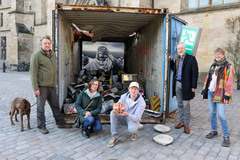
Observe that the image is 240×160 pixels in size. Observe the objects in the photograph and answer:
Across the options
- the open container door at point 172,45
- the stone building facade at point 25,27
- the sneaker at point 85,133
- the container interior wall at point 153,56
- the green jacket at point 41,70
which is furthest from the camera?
the stone building facade at point 25,27

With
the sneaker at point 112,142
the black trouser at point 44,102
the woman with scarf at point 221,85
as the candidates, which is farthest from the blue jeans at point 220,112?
the black trouser at point 44,102

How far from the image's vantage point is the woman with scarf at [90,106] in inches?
160

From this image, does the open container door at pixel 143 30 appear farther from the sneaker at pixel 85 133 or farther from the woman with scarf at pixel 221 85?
the sneaker at pixel 85 133

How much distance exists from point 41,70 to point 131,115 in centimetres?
213

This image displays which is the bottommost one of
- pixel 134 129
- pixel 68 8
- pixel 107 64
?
pixel 134 129

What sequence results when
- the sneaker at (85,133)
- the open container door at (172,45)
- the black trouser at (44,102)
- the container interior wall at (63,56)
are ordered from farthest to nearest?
the container interior wall at (63,56) → the open container door at (172,45) → the black trouser at (44,102) → the sneaker at (85,133)

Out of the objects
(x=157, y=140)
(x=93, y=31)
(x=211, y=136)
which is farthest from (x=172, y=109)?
(x=93, y=31)

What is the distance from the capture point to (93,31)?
8.56m

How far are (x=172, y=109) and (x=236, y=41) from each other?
9.13 meters

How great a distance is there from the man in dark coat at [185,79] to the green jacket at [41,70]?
285 centimetres

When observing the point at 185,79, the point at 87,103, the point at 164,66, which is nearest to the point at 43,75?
the point at 87,103

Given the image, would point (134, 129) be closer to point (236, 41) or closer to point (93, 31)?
point (93, 31)

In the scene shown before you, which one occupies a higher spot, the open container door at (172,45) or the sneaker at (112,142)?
the open container door at (172,45)

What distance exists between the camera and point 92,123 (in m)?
4.05
